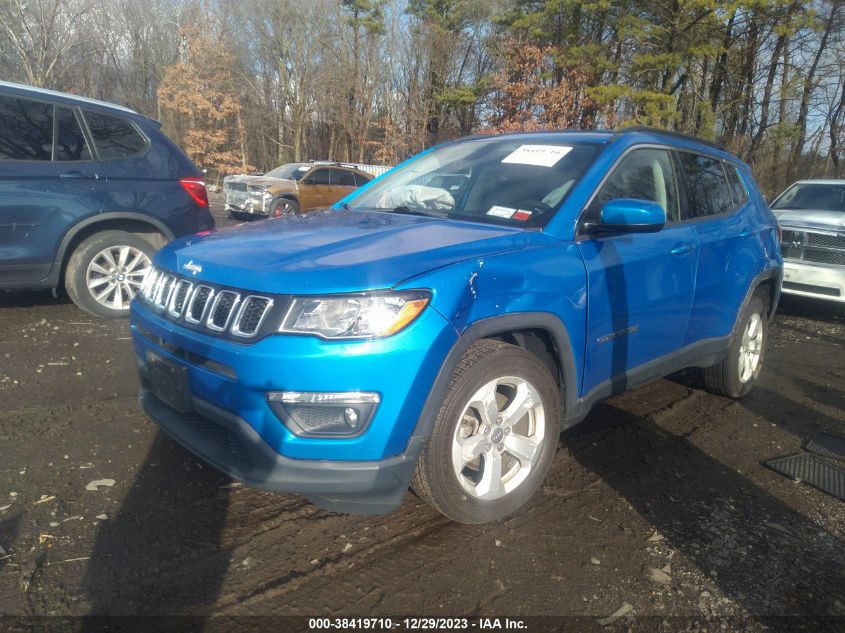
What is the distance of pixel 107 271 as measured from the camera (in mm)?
5352

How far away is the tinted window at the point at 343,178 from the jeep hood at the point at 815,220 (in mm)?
11950

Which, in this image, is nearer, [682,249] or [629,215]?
[629,215]

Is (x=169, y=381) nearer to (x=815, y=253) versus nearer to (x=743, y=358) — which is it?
(x=743, y=358)

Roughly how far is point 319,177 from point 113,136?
11883 millimetres

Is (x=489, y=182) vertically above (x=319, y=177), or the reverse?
(x=319, y=177)

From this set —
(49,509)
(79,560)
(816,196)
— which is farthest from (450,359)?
(816,196)

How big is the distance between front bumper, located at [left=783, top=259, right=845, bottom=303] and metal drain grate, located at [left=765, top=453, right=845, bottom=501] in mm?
4585

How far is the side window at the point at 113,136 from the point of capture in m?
5.22

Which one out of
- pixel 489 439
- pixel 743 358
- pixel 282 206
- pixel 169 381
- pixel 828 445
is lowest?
pixel 828 445

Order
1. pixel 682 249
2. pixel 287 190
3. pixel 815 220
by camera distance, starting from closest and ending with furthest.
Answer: pixel 682 249 < pixel 815 220 < pixel 287 190

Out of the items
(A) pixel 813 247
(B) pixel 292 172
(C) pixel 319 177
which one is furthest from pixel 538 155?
(B) pixel 292 172

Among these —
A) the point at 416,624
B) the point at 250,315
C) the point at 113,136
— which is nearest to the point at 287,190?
the point at 113,136

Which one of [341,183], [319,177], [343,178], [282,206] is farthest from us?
Answer: [343,178]

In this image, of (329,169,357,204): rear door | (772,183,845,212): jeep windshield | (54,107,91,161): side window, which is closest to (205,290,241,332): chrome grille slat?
(54,107,91,161): side window
